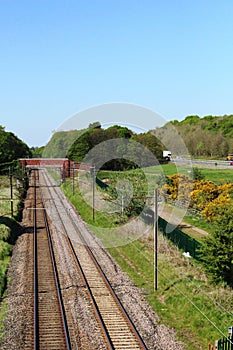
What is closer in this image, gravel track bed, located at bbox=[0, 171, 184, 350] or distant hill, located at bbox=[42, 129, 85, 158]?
gravel track bed, located at bbox=[0, 171, 184, 350]

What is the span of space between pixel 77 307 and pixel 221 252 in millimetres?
5989

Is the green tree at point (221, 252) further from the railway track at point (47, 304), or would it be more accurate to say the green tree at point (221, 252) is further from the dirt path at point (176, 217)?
the dirt path at point (176, 217)

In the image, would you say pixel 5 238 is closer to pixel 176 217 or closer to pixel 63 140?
pixel 63 140

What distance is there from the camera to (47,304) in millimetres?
14984

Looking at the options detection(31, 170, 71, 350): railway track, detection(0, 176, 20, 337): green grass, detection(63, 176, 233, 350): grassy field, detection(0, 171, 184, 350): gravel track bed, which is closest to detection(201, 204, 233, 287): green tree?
detection(63, 176, 233, 350): grassy field

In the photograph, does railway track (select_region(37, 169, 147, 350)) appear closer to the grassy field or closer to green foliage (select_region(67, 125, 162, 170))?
the grassy field

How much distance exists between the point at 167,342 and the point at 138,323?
1.45 meters

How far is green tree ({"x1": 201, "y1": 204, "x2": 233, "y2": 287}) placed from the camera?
16859 mm

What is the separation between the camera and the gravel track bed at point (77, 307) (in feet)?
39.5

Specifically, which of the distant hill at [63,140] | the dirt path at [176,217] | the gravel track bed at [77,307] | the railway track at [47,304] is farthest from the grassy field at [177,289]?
the distant hill at [63,140]

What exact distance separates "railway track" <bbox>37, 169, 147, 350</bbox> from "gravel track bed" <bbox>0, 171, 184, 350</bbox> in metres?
0.21

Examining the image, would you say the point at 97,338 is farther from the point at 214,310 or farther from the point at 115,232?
the point at 115,232

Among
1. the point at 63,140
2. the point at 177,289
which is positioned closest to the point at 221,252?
the point at 177,289

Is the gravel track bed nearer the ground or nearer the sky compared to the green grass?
nearer the ground
